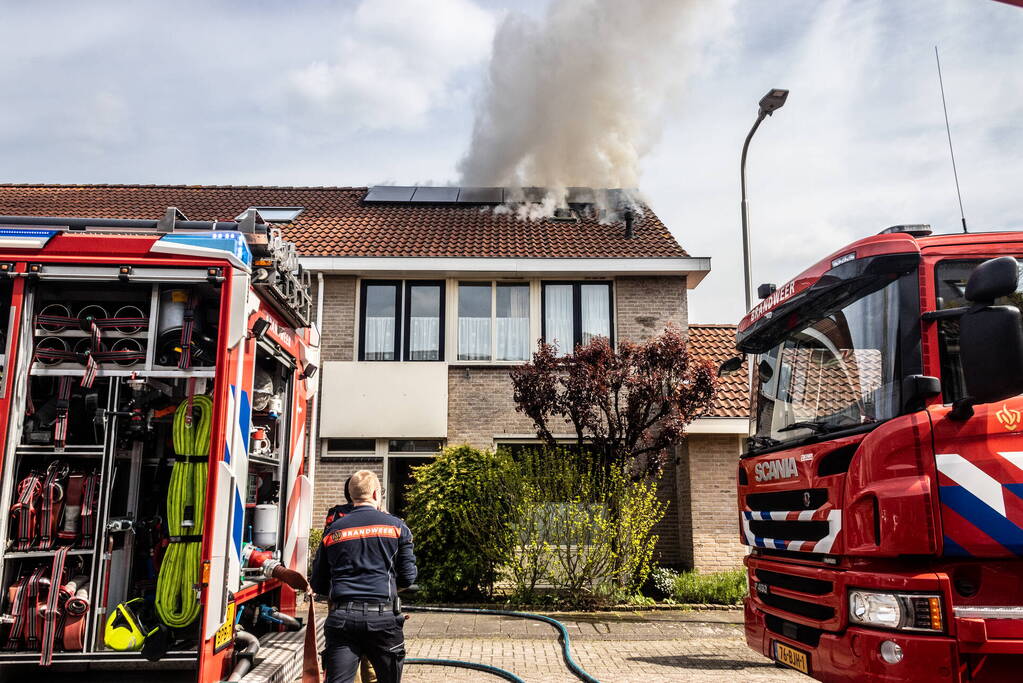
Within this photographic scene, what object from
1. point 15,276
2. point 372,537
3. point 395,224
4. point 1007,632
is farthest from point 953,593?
point 395,224

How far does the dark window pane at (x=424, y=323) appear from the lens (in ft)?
47.1

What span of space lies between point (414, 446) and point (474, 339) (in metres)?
2.23

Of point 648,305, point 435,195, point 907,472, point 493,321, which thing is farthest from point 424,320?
point 907,472

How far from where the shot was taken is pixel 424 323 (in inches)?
570

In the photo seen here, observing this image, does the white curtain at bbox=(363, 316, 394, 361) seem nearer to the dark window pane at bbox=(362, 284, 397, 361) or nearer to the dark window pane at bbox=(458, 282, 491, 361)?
the dark window pane at bbox=(362, 284, 397, 361)

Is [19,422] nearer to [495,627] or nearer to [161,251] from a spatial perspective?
[161,251]

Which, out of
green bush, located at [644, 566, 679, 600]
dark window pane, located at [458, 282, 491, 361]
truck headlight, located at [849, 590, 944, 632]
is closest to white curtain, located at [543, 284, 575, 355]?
dark window pane, located at [458, 282, 491, 361]

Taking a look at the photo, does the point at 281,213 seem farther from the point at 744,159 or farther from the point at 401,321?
the point at 744,159

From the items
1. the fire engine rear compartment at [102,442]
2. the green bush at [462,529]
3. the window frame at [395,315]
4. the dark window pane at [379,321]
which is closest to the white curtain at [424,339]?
the window frame at [395,315]

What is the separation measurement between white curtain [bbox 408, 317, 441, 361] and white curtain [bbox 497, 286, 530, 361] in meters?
1.14

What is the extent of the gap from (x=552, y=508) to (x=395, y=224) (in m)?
7.81

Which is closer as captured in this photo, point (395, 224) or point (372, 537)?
point (372, 537)

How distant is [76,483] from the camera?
16.6 ft

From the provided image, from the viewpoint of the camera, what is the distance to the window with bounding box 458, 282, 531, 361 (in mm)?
14359
